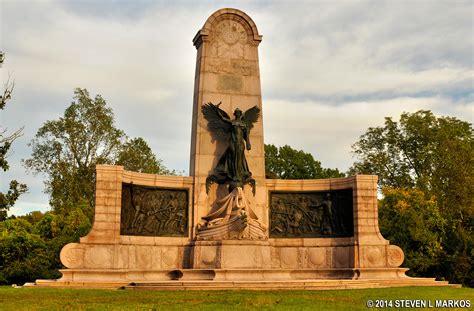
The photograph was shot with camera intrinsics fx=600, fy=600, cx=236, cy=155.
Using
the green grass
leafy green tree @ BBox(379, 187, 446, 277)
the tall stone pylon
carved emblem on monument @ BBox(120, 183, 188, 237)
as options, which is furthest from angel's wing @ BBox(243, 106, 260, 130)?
leafy green tree @ BBox(379, 187, 446, 277)

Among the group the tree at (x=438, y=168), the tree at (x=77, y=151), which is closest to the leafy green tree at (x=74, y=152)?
the tree at (x=77, y=151)

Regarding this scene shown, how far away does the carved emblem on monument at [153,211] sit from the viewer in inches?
852

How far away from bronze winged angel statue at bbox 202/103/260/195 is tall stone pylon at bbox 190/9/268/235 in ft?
0.97

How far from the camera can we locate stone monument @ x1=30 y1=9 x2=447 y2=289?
20.8 metres

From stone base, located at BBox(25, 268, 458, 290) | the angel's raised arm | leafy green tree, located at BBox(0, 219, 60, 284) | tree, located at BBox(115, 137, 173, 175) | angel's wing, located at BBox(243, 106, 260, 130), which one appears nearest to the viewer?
stone base, located at BBox(25, 268, 458, 290)

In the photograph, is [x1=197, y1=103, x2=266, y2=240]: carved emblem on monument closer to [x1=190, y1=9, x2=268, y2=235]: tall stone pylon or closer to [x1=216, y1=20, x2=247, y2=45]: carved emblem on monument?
[x1=190, y1=9, x2=268, y2=235]: tall stone pylon

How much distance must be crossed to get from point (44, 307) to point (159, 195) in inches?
390

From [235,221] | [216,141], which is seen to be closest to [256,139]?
[216,141]

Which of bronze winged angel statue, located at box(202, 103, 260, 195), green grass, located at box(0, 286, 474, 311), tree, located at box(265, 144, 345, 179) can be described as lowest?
green grass, located at box(0, 286, 474, 311)

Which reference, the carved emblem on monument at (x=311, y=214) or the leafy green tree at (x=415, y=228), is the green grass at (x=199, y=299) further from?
the leafy green tree at (x=415, y=228)

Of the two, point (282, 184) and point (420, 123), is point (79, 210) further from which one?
point (420, 123)

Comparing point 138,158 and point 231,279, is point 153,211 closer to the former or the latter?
point 231,279

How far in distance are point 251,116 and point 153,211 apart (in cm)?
529

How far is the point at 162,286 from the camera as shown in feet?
57.1
